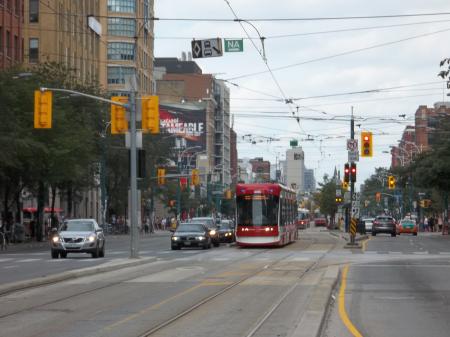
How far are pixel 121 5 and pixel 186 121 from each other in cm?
5087

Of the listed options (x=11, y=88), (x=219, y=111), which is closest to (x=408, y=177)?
(x=11, y=88)

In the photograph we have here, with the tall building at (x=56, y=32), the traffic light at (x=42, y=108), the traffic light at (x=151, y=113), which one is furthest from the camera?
the tall building at (x=56, y=32)

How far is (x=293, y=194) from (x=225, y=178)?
134 metres

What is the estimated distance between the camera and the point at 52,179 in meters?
60.9

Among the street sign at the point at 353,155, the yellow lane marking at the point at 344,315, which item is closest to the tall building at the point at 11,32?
the street sign at the point at 353,155

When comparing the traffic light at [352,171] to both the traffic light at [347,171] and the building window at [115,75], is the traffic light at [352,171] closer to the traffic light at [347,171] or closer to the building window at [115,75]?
the traffic light at [347,171]

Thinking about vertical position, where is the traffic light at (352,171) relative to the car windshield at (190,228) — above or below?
above

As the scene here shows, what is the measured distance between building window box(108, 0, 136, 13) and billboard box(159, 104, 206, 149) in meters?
43.7

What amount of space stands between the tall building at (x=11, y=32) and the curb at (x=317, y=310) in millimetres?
50663

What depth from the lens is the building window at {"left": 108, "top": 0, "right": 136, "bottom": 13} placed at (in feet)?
412

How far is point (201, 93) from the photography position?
6890 inches

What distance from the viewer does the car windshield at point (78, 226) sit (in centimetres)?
4025

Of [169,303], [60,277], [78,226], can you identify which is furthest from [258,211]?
[169,303]

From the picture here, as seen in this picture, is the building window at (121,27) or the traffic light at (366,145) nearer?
the traffic light at (366,145)
